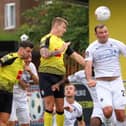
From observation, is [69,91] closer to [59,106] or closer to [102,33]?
[59,106]

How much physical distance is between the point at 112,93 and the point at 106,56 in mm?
648

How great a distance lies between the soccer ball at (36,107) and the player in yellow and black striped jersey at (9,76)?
4029mm

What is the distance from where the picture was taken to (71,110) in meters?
13.5

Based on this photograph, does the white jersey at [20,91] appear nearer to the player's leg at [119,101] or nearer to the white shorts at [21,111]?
the white shorts at [21,111]

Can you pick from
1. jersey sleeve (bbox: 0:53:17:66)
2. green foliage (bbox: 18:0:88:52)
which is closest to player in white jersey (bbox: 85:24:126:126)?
jersey sleeve (bbox: 0:53:17:66)

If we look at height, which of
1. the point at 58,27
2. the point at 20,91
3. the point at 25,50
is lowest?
the point at 20,91

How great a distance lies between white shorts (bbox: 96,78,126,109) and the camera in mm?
11156

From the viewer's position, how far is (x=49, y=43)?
11266mm

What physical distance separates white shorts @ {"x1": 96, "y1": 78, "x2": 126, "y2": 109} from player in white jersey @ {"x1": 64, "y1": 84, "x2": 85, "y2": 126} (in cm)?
221

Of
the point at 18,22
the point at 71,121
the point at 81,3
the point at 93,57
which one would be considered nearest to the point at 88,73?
the point at 93,57

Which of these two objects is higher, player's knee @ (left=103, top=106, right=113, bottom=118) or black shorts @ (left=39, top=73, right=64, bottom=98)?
black shorts @ (left=39, top=73, right=64, bottom=98)

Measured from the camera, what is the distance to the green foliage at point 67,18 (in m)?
29.2

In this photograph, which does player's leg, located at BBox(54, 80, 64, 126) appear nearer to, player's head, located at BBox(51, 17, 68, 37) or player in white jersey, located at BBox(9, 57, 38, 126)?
player in white jersey, located at BBox(9, 57, 38, 126)

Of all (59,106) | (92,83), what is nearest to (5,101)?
(59,106)
